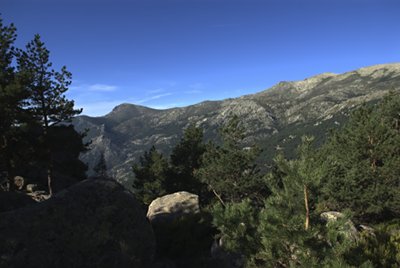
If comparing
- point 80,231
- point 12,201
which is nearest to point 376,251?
point 80,231

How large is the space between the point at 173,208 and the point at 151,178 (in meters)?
31.3

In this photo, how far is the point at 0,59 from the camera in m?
25.6

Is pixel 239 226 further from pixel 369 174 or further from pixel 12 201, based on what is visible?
pixel 369 174

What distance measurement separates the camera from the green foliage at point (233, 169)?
135 feet

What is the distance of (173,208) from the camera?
21406 mm

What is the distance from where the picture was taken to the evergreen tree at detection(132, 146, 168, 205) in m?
48.9

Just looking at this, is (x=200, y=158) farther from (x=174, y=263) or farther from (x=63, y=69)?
(x=174, y=263)

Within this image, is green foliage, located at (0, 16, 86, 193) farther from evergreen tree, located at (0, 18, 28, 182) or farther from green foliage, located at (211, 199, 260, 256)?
green foliage, located at (211, 199, 260, 256)

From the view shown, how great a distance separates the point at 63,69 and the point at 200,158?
2643cm

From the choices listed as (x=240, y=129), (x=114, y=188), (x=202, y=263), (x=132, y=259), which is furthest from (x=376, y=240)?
(x=240, y=129)

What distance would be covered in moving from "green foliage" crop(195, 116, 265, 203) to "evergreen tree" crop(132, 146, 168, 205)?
8.27m

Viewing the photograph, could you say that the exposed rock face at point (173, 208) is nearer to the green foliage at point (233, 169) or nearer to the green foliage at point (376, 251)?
the green foliage at point (376, 251)

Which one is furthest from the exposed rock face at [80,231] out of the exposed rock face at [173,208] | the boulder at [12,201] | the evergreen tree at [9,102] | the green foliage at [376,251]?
the evergreen tree at [9,102]

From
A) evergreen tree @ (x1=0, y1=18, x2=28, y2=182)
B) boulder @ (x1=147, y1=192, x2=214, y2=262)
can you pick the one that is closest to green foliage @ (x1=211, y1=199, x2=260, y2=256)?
boulder @ (x1=147, y1=192, x2=214, y2=262)
